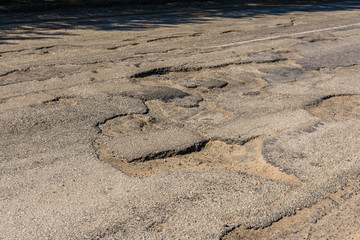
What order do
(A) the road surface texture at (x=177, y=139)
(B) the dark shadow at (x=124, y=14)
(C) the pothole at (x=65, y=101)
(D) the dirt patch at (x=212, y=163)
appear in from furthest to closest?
(B) the dark shadow at (x=124, y=14), (C) the pothole at (x=65, y=101), (D) the dirt patch at (x=212, y=163), (A) the road surface texture at (x=177, y=139)

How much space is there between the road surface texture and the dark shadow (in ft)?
4.06

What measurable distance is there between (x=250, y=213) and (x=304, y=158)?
1025mm

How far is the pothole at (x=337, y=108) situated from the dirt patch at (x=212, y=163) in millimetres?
1256

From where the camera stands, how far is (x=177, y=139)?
4027mm

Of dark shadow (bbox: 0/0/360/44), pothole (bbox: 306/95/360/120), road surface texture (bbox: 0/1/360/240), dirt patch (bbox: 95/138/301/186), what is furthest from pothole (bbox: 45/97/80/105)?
dark shadow (bbox: 0/0/360/44)

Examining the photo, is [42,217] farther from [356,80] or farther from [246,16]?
[246,16]

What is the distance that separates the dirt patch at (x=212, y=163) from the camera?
3494mm

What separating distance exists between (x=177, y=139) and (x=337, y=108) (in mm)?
2125

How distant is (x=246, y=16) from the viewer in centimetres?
1188

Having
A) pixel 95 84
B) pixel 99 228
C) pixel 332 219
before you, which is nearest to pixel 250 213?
pixel 332 219

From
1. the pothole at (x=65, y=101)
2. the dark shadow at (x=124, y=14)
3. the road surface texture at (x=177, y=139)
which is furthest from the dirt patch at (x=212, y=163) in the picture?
the dark shadow at (x=124, y=14)

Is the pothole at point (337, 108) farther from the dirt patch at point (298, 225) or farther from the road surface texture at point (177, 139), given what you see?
the dirt patch at point (298, 225)

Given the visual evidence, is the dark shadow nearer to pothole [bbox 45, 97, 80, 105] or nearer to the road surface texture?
the road surface texture

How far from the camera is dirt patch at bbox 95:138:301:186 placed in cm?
349
